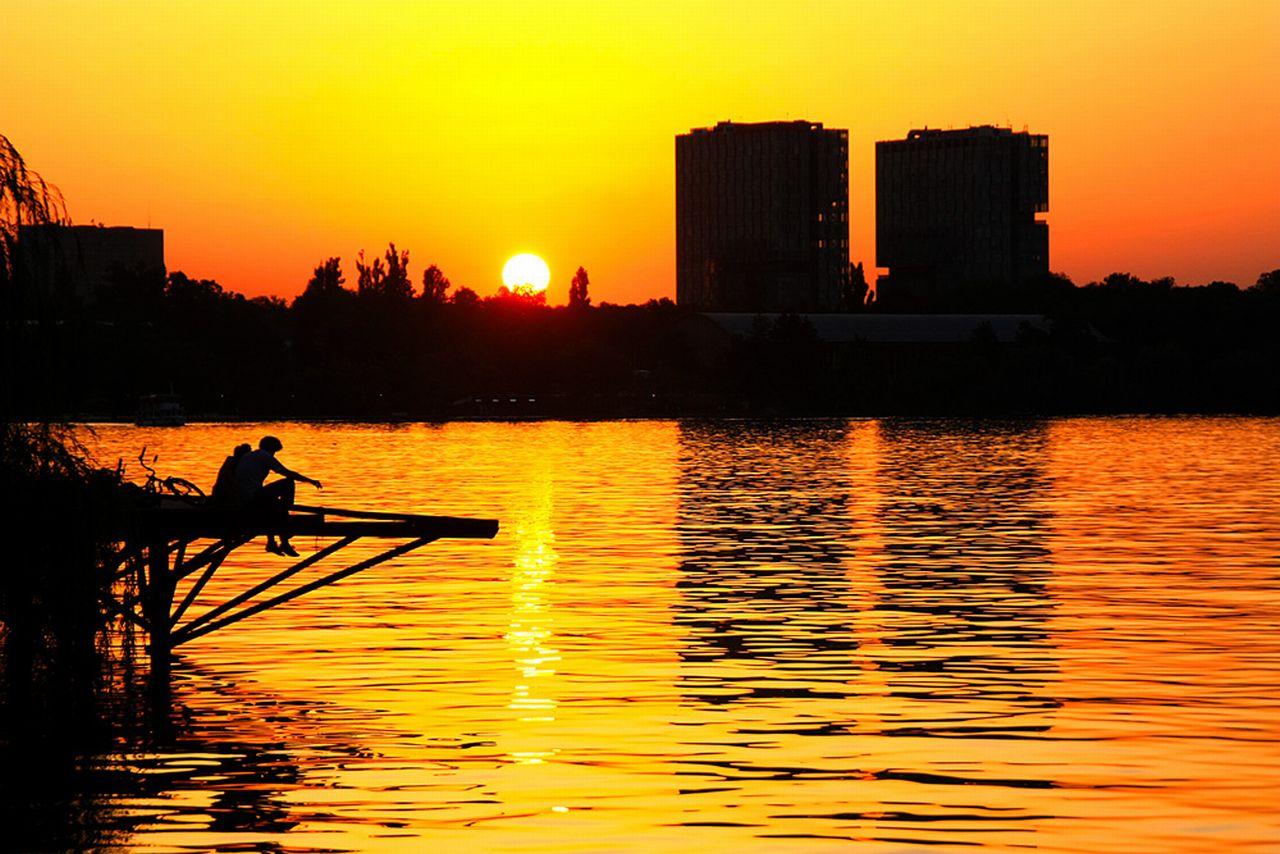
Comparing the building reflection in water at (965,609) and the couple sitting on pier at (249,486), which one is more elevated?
the couple sitting on pier at (249,486)

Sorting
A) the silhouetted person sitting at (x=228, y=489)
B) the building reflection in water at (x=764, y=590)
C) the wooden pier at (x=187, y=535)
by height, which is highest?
the silhouetted person sitting at (x=228, y=489)

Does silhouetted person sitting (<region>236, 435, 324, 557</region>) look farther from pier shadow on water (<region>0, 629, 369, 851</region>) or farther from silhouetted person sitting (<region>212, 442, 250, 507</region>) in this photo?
pier shadow on water (<region>0, 629, 369, 851</region>)

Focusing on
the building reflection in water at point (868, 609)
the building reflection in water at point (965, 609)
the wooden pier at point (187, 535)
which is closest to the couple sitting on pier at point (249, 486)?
the wooden pier at point (187, 535)

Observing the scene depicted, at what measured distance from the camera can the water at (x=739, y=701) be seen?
24.9m

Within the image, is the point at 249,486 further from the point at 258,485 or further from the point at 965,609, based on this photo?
the point at 965,609

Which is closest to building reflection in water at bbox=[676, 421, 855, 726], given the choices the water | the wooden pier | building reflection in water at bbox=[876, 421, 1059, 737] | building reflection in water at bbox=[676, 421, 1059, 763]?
building reflection in water at bbox=[676, 421, 1059, 763]

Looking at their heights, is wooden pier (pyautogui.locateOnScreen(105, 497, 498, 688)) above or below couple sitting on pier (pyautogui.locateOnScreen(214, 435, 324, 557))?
below

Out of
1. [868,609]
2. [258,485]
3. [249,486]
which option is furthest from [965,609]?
[249,486]

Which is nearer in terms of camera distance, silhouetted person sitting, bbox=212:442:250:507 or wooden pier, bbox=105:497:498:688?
wooden pier, bbox=105:497:498:688

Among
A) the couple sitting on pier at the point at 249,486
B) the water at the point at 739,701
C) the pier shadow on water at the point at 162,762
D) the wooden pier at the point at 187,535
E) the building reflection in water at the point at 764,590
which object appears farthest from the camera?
the couple sitting on pier at the point at 249,486

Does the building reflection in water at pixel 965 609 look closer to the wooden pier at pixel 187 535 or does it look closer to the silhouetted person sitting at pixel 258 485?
the wooden pier at pixel 187 535

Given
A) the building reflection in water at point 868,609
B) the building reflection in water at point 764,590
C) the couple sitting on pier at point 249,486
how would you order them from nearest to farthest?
the building reflection in water at point 868,609, the building reflection in water at point 764,590, the couple sitting on pier at point 249,486

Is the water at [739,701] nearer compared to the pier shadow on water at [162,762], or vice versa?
the water at [739,701]

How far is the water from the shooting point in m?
24.9
